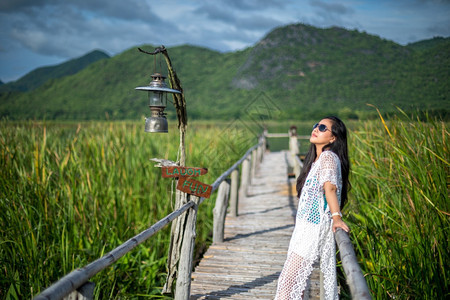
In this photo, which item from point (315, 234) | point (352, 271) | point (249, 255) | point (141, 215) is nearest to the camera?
point (352, 271)

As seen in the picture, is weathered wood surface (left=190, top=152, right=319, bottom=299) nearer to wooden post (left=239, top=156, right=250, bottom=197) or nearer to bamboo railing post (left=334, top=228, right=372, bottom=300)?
wooden post (left=239, top=156, right=250, bottom=197)

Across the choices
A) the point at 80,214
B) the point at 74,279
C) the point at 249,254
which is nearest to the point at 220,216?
the point at 249,254

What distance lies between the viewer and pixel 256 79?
4116 cm

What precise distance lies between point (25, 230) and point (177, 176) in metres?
1.64

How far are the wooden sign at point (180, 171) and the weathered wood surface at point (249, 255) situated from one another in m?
1.06

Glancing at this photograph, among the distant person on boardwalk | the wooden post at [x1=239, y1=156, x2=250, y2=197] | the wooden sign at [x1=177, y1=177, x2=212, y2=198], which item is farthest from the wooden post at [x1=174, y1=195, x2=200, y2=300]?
the wooden post at [x1=239, y1=156, x2=250, y2=197]

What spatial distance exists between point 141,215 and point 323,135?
317cm

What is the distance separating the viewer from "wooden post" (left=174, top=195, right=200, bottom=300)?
246 centimetres

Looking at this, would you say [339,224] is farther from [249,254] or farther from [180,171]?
[249,254]

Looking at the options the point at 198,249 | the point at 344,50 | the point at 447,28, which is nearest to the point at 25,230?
the point at 198,249

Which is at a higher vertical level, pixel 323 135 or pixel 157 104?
pixel 157 104

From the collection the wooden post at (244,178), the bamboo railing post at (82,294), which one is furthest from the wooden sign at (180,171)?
the wooden post at (244,178)

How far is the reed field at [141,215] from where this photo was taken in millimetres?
2385

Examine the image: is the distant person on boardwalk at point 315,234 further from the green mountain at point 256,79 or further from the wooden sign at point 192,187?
the green mountain at point 256,79
